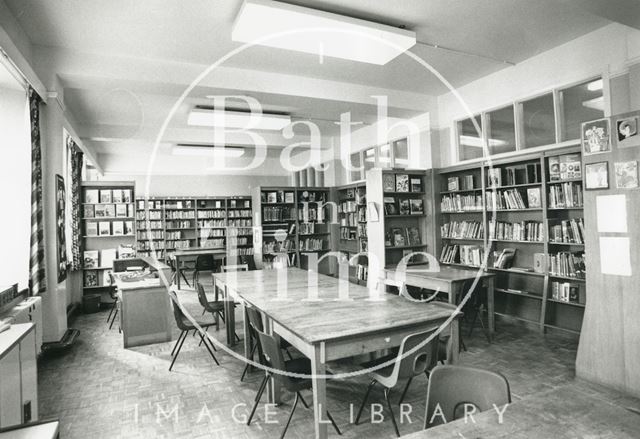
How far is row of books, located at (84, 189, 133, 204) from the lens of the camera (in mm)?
7613

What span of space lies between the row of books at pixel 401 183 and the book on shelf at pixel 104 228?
5283 millimetres

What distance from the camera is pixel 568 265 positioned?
15.5ft

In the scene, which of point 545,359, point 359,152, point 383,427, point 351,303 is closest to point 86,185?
point 359,152

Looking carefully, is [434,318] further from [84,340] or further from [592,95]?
[84,340]

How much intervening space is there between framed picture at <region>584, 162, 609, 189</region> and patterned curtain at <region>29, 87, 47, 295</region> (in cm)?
559

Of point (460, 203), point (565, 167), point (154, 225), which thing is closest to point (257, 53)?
point (460, 203)

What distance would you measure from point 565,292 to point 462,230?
1793 millimetres

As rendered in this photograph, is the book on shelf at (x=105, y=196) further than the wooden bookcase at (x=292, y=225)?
No

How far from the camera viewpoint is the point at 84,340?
5246 mm

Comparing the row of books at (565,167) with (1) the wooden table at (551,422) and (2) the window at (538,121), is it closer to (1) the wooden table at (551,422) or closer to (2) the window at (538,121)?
(2) the window at (538,121)

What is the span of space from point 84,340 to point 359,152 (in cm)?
625

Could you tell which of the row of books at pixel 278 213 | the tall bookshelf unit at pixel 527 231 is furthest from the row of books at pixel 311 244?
the tall bookshelf unit at pixel 527 231

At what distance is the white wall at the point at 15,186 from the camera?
14.0ft

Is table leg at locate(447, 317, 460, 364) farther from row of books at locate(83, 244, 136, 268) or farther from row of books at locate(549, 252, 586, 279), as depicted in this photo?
row of books at locate(83, 244, 136, 268)
